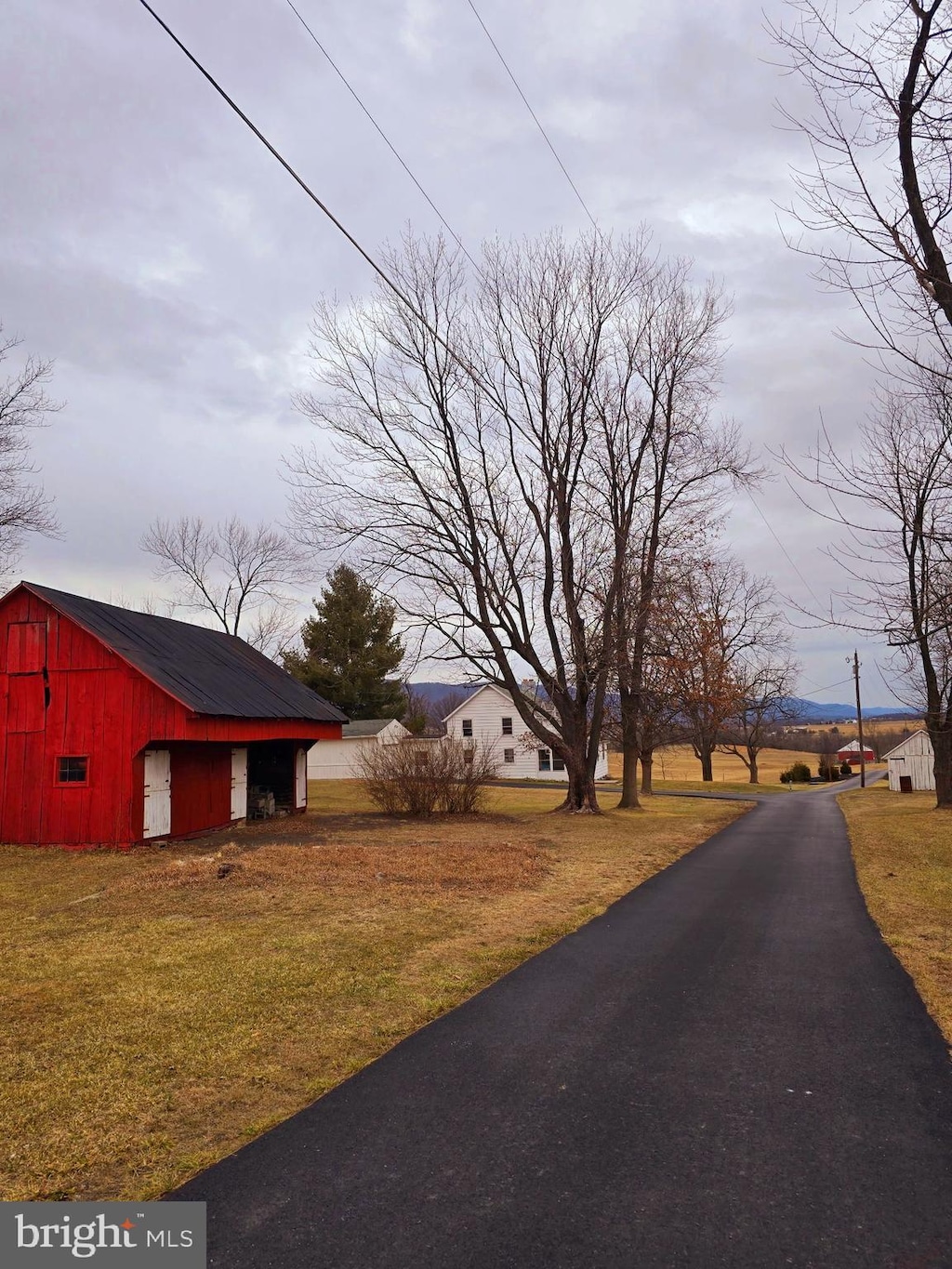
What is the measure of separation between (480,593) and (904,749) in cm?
3655

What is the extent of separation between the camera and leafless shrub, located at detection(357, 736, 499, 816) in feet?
80.7

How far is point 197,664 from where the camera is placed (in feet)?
70.6

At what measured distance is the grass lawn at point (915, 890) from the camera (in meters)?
7.67

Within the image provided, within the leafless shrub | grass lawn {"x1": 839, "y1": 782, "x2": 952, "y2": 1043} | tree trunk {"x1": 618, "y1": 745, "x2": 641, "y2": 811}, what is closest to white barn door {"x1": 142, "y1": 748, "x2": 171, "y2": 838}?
the leafless shrub

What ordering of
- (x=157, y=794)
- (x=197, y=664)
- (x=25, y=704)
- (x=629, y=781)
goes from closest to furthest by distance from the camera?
(x=157, y=794) < (x=25, y=704) < (x=197, y=664) < (x=629, y=781)

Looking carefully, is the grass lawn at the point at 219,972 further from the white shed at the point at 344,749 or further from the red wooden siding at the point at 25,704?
the white shed at the point at 344,749

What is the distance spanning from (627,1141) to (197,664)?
19.0 meters

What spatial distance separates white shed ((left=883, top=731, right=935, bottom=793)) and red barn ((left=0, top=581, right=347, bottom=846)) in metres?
42.7

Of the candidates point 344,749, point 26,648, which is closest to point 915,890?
point 26,648

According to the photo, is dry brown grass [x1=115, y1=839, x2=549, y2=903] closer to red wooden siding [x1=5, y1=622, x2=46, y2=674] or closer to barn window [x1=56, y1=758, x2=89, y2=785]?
barn window [x1=56, y1=758, x2=89, y2=785]

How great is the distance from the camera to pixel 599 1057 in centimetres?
561

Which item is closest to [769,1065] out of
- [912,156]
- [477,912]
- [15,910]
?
[477,912]

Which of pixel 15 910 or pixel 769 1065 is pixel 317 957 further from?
pixel 15 910

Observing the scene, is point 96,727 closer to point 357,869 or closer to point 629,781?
point 357,869
